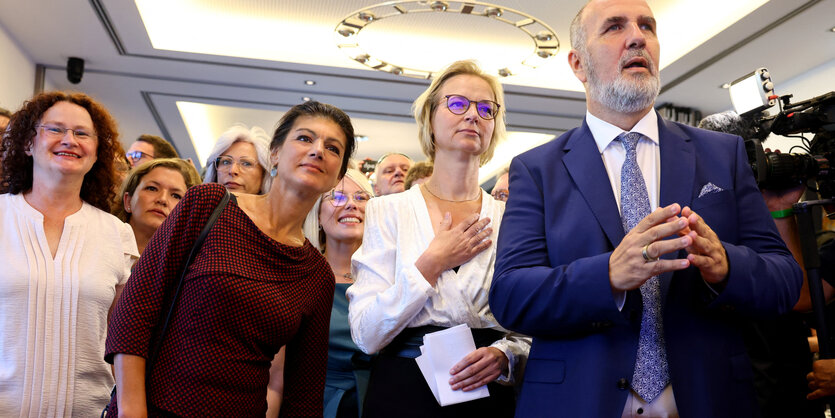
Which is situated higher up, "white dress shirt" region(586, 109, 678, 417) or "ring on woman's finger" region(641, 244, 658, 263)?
"white dress shirt" region(586, 109, 678, 417)

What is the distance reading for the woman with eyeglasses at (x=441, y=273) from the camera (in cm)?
197

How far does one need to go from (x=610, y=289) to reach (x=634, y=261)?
0.27 ft

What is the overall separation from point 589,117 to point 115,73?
6.78m

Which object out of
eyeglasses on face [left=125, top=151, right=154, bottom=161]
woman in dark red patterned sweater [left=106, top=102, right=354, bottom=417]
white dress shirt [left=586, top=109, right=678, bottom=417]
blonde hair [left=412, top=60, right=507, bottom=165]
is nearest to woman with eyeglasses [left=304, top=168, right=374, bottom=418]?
woman in dark red patterned sweater [left=106, top=102, right=354, bottom=417]

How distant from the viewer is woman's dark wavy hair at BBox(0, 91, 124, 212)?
237 centimetres

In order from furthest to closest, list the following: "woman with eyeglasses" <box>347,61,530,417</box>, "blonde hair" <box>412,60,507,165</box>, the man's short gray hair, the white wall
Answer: the white wall → "blonde hair" <box>412,60,507,165</box> → "woman with eyeglasses" <box>347,61,530,417</box> → the man's short gray hair

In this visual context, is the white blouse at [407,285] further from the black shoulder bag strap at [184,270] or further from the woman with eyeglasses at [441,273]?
the black shoulder bag strap at [184,270]

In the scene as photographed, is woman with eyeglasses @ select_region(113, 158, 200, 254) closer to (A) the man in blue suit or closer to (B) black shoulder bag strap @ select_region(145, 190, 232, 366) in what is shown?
(B) black shoulder bag strap @ select_region(145, 190, 232, 366)

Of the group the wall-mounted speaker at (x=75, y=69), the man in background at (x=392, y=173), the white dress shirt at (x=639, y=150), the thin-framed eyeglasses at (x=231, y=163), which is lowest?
the white dress shirt at (x=639, y=150)

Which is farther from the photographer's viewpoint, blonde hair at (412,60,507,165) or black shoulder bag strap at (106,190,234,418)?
blonde hair at (412,60,507,165)

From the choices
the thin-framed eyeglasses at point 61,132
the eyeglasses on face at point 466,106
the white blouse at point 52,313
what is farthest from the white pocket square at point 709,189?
the thin-framed eyeglasses at point 61,132

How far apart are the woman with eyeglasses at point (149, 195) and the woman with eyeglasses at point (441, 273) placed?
1384mm

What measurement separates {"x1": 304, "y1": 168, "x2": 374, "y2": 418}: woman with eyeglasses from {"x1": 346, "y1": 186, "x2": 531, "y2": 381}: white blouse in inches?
15.1

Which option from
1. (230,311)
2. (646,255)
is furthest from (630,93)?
(230,311)
